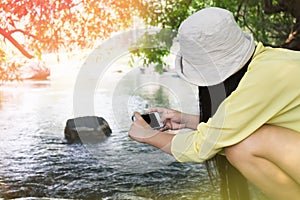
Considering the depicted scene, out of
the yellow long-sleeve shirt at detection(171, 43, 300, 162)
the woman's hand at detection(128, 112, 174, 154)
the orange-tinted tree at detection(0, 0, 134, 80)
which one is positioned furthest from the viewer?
the orange-tinted tree at detection(0, 0, 134, 80)

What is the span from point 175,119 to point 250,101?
16.8 inches

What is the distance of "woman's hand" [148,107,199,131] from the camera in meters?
1.64

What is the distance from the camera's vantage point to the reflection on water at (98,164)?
8.59ft

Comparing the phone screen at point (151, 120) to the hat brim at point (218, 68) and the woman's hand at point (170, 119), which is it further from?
the hat brim at point (218, 68)

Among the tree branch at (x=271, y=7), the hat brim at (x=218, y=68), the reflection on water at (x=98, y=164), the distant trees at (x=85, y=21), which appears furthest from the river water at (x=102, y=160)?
the tree branch at (x=271, y=7)

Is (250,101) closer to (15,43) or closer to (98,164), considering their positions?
(98,164)

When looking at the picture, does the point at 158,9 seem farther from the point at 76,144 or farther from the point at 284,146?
the point at 284,146

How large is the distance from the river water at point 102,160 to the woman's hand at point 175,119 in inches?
14.5

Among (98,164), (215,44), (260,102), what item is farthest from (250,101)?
(98,164)

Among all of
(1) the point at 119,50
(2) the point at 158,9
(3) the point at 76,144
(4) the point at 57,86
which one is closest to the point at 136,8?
(2) the point at 158,9

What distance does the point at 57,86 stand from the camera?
5496mm

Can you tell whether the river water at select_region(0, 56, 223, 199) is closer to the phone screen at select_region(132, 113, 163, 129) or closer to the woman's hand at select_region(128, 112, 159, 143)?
the phone screen at select_region(132, 113, 163, 129)

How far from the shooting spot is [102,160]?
333 centimetres

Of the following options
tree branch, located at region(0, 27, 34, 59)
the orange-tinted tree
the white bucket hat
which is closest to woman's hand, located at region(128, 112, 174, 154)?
the white bucket hat
